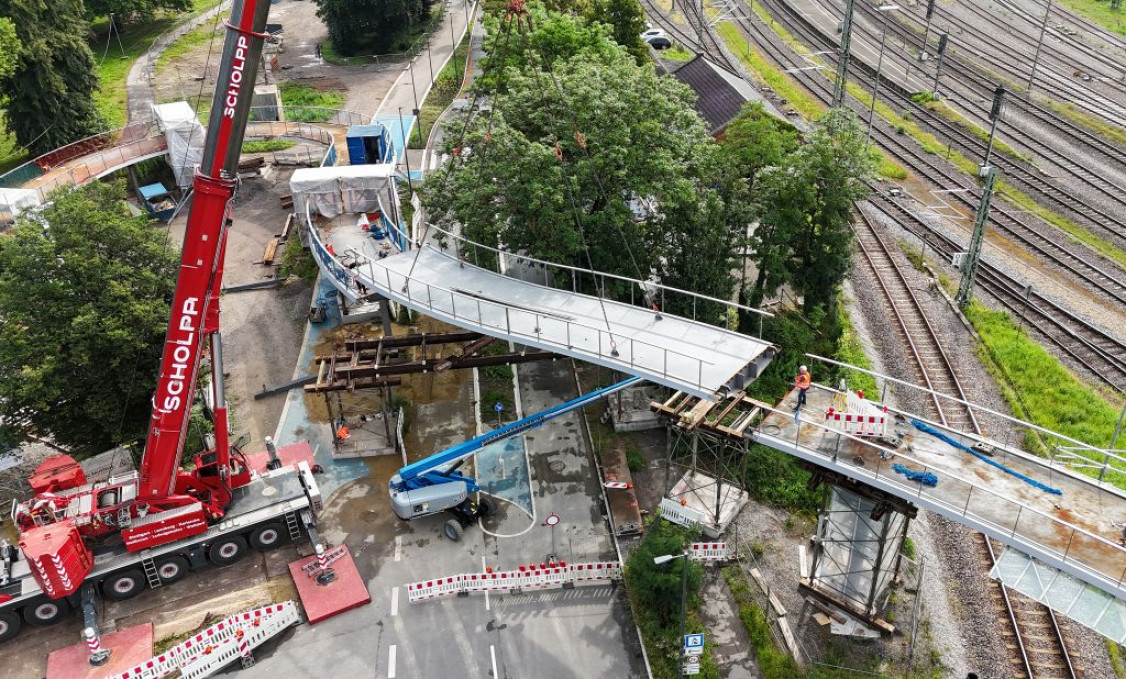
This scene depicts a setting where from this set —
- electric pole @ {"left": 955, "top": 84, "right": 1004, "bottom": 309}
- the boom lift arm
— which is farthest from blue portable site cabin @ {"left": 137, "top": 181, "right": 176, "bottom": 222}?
electric pole @ {"left": 955, "top": 84, "right": 1004, "bottom": 309}

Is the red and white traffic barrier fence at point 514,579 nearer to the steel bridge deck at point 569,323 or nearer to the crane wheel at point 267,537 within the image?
the crane wheel at point 267,537

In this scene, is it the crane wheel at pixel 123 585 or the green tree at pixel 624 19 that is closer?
the crane wheel at pixel 123 585

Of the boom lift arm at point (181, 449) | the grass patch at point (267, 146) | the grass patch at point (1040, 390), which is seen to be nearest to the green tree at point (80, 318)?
the boom lift arm at point (181, 449)

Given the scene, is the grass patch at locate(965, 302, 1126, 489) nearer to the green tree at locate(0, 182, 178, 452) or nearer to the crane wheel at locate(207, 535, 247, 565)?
the crane wheel at locate(207, 535, 247, 565)

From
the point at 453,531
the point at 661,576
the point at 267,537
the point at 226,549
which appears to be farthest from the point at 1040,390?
the point at 226,549

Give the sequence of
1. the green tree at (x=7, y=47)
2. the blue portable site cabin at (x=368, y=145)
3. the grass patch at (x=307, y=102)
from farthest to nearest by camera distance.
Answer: the grass patch at (x=307, y=102)
the blue portable site cabin at (x=368, y=145)
the green tree at (x=7, y=47)

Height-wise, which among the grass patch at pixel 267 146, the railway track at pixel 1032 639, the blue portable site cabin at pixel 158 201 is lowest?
the railway track at pixel 1032 639
